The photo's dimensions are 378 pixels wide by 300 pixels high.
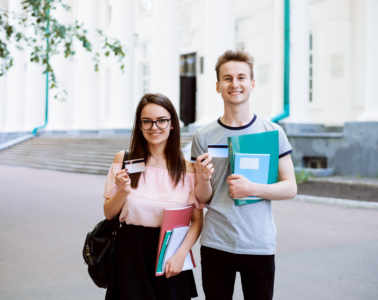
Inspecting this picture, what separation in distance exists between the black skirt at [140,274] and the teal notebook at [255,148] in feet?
1.64

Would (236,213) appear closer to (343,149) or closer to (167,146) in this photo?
(167,146)

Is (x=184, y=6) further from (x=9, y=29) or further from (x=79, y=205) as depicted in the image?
(x=9, y=29)

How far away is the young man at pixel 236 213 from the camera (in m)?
1.87

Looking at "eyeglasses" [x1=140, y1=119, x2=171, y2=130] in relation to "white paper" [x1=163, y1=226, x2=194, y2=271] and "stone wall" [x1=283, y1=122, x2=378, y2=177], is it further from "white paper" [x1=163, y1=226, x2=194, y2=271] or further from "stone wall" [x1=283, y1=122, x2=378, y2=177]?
"stone wall" [x1=283, y1=122, x2=378, y2=177]

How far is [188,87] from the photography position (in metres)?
24.4

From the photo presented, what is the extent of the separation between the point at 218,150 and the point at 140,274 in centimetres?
72

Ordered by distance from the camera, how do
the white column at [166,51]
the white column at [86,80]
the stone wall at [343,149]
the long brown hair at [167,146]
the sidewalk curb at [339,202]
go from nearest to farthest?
the long brown hair at [167,146], the sidewalk curb at [339,202], the stone wall at [343,149], the white column at [166,51], the white column at [86,80]

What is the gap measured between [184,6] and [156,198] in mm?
22671

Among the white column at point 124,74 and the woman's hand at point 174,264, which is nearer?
the woman's hand at point 174,264

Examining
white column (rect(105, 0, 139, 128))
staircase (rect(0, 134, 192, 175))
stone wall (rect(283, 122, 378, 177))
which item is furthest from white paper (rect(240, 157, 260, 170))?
white column (rect(105, 0, 139, 128))

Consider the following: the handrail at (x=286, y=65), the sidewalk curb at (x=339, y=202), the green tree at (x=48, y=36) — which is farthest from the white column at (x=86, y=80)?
the green tree at (x=48, y=36)

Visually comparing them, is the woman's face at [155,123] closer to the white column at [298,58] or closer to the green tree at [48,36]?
the green tree at [48,36]

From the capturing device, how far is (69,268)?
419 cm

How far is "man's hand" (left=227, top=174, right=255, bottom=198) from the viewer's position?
70.6 inches
